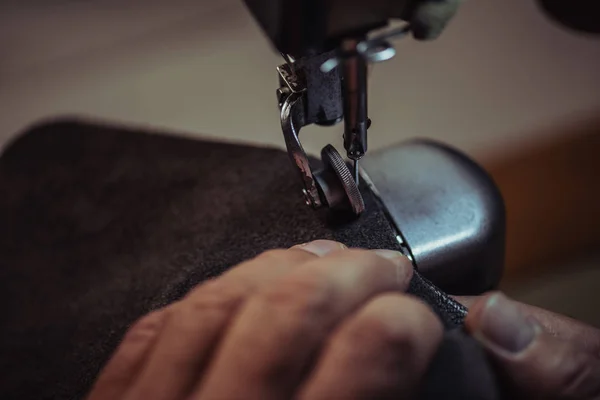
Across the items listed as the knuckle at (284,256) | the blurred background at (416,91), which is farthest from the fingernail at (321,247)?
the blurred background at (416,91)

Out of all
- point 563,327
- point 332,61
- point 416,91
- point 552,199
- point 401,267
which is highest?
point 332,61

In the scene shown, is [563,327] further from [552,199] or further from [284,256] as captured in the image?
[552,199]

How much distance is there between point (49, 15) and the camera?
1.40 meters

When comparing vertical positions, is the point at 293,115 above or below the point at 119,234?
above

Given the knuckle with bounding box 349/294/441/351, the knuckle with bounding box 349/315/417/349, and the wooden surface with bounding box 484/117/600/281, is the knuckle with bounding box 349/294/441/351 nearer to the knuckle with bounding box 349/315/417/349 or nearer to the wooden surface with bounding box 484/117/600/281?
the knuckle with bounding box 349/315/417/349

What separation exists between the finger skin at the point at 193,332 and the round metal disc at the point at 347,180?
0.46ft

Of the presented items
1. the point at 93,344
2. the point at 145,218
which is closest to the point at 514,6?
the point at 145,218

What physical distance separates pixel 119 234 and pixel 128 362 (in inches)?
12.7

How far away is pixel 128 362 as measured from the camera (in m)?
0.38

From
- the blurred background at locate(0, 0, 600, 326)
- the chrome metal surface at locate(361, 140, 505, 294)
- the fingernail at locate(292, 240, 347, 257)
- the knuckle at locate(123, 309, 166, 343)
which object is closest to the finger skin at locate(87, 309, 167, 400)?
the knuckle at locate(123, 309, 166, 343)

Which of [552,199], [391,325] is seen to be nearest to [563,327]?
[391,325]

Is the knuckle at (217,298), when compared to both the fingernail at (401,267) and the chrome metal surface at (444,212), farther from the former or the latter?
the chrome metal surface at (444,212)

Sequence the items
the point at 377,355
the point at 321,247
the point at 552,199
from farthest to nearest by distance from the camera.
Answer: the point at 552,199 < the point at 321,247 < the point at 377,355

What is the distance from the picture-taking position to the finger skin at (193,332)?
340mm
